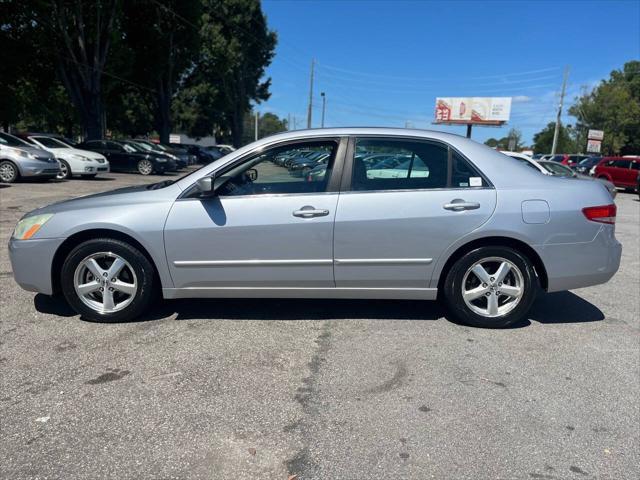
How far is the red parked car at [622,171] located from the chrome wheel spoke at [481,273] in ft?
71.8

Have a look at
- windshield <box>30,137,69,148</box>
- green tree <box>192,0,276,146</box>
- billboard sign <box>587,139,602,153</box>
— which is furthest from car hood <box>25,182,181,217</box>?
billboard sign <box>587,139,602,153</box>

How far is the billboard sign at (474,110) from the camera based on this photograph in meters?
53.5

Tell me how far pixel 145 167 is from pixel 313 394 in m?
20.3

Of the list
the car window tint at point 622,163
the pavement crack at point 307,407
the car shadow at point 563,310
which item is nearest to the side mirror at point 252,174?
the pavement crack at point 307,407

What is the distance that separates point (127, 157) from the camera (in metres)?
21.1

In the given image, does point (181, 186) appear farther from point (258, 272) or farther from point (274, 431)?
point (274, 431)

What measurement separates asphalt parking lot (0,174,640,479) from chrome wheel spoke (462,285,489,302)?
28 centimetres

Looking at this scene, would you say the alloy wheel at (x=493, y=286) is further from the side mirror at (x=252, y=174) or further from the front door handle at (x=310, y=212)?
the side mirror at (x=252, y=174)

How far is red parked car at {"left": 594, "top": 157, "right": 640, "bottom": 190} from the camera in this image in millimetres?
21938

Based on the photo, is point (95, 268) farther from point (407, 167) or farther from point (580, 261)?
point (580, 261)

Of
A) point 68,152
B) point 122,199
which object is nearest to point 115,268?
point 122,199

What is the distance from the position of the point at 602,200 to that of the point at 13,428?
435 cm

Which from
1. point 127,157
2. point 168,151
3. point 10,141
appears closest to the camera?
point 10,141

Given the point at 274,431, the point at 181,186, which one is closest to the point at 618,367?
the point at 274,431
